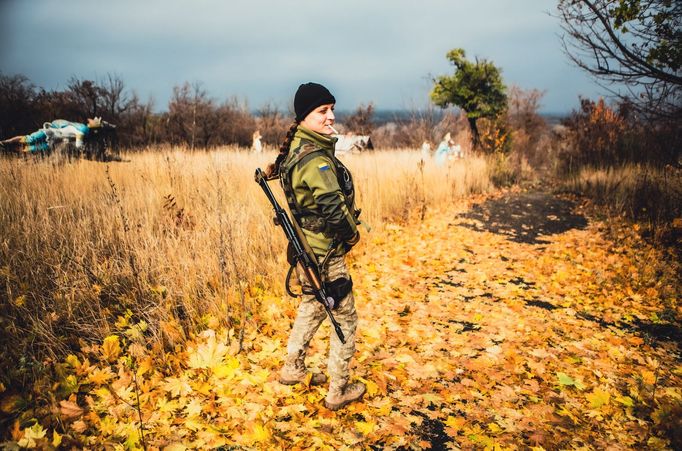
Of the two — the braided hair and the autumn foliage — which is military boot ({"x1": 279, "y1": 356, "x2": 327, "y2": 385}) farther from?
the braided hair

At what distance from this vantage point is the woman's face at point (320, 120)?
83.8 inches

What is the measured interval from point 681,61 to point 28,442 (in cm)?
733

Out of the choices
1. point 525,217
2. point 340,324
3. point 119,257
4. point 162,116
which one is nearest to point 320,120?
point 340,324

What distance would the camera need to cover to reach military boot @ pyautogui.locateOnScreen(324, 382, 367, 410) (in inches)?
97.6

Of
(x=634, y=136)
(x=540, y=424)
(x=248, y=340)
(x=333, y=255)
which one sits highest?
(x=634, y=136)

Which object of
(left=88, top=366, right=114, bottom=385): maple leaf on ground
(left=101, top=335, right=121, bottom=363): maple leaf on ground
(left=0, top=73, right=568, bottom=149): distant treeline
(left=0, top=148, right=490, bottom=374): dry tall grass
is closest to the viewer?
(left=88, top=366, right=114, bottom=385): maple leaf on ground

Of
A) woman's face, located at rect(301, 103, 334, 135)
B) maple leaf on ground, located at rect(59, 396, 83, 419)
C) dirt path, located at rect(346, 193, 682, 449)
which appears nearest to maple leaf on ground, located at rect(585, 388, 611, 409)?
dirt path, located at rect(346, 193, 682, 449)

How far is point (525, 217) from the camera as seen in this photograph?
834 centimetres

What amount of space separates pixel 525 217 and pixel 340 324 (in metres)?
7.68

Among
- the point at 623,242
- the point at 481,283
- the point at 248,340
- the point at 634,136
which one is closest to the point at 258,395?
the point at 248,340

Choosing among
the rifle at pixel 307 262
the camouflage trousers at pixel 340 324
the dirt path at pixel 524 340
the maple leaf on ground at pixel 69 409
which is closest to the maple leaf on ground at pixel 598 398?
the dirt path at pixel 524 340

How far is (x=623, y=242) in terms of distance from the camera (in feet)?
19.8

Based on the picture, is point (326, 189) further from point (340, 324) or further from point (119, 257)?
point (119, 257)

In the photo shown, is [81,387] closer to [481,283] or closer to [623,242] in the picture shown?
[481,283]
